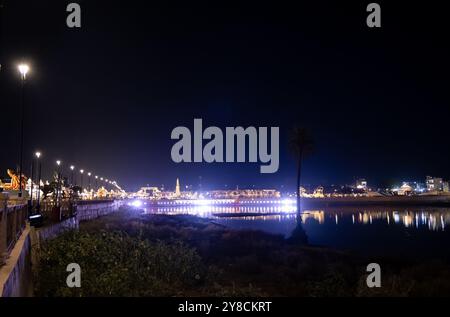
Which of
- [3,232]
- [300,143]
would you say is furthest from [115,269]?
[300,143]

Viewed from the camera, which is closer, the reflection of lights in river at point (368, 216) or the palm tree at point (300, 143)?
the palm tree at point (300, 143)

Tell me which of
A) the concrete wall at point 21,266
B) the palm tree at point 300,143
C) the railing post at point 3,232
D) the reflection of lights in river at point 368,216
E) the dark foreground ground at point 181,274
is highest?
the palm tree at point 300,143

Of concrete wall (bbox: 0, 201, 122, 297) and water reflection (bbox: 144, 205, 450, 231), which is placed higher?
concrete wall (bbox: 0, 201, 122, 297)

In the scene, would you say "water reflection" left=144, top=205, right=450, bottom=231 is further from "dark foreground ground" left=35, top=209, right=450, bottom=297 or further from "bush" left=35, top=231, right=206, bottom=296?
"bush" left=35, top=231, right=206, bottom=296

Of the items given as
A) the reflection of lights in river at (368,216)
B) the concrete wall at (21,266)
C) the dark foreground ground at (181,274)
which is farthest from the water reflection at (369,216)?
the concrete wall at (21,266)

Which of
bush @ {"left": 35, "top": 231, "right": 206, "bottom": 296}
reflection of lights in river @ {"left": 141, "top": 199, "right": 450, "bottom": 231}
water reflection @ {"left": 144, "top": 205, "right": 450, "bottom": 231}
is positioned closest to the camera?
bush @ {"left": 35, "top": 231, "right": 206, "bottom": 296}

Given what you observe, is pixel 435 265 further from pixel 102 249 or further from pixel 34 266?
pixel 34 266

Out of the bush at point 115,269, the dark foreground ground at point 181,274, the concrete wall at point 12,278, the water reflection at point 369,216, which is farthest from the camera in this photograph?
the water reflection at point 369,216

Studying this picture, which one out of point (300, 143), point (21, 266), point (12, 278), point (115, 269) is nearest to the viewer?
point (12, 278)

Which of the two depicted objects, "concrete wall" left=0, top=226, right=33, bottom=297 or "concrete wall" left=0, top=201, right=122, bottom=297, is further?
"concrete wall" left=0, top=201, right=122, bottom=297

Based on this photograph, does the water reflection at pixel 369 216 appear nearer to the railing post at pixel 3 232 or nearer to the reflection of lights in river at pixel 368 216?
the reflection of lights in river at pixel 368 216

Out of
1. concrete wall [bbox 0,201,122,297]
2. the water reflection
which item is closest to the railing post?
concrete wall [bbox 0,201,122,297]

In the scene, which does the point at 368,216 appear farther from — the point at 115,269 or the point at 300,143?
the point at 115,269

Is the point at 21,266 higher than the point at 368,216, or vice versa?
the point at 21,266
